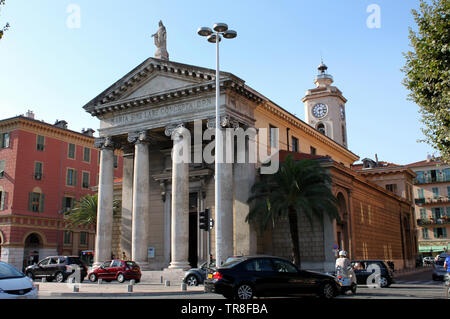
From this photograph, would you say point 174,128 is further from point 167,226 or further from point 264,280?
point 264,280

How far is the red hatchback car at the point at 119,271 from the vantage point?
25562 mm

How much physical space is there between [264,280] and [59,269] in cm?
1834

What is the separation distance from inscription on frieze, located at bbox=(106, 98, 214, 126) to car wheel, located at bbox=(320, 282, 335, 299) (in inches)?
641

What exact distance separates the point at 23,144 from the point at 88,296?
33477mm

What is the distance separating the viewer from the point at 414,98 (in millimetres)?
19672

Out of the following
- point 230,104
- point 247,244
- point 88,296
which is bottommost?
point 88,296

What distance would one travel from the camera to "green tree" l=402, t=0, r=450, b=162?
18.0m

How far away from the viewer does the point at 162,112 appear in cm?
3083

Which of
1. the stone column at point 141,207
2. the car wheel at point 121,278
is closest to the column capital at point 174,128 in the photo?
the stone column at point 141,207

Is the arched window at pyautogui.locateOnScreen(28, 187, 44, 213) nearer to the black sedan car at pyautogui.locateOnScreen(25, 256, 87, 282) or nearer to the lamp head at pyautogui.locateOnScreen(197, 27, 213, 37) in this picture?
the black sedan car at pyautogui.locateOnScreen(25, 256, 87, 282)

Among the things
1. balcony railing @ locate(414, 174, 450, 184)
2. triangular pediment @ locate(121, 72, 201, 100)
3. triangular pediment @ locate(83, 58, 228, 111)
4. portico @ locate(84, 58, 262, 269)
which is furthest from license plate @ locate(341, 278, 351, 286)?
balcony railing @ locate(414, 174, 450, 184)
